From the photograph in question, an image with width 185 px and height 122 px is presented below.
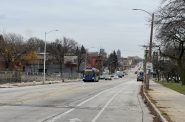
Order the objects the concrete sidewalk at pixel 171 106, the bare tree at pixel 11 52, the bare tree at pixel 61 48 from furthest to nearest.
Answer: the bare tree at pixel 61 48
the bare tree at pixel 11 52
the concrete sidewalk at pixel 171 106

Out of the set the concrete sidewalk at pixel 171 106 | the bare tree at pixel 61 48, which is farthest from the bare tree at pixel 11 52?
the concrete sidewalk at pixel 171 106

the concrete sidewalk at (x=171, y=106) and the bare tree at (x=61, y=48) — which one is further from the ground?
the bare tree at (x=61, y=48)

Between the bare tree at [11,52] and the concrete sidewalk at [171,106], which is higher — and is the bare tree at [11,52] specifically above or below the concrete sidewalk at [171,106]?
above

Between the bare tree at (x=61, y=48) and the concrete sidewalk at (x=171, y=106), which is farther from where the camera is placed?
the bare tree at (x=61, y=48)

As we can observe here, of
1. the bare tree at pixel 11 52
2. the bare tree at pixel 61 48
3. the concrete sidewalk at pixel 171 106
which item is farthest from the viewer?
the bare tree at pixel 61 48

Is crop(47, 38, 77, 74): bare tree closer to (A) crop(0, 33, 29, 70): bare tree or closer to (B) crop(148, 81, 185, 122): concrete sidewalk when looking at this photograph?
(A) crop(0, 33, 29, 70): bare tree

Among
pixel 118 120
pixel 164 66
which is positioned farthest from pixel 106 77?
pixel 118 120

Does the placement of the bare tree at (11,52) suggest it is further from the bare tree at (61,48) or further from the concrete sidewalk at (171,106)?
the concrete sidewalk at (171,106)

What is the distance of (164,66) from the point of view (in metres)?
133

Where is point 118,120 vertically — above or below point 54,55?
below

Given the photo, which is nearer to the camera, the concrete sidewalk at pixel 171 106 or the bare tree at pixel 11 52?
the concrete sidewalk at pixel 171 106

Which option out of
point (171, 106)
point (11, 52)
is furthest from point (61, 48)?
point (171, 106)

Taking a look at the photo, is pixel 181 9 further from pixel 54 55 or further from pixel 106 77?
pixel 54 55

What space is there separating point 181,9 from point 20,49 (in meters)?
87.3
